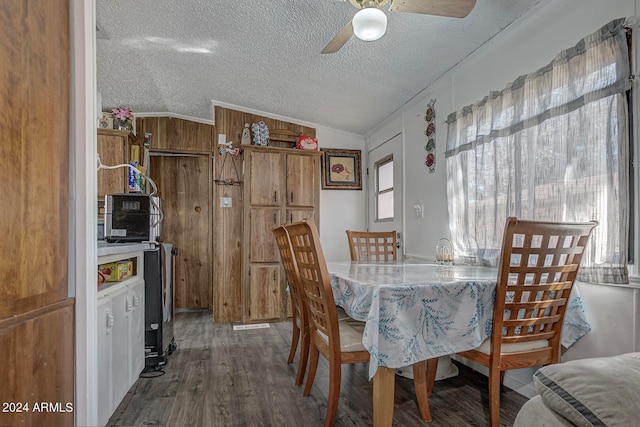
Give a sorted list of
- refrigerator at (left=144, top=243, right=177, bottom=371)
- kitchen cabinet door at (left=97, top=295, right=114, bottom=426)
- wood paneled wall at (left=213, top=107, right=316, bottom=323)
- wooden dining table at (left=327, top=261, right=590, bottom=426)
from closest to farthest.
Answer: wooden dining table at (left=327, top=261, right=590, bottom=426), kitchen cabinet door at (left=97, top=295, right=114, bottom=426), refrigerator at (left=144, top=243, right=177, bottom=371), wood paneled wall at (left=213, top=107, right=316, bottom=323)

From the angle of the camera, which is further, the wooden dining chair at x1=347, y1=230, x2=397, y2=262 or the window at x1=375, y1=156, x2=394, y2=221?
the window at x1=375, y1=156, x2=394, y2=221

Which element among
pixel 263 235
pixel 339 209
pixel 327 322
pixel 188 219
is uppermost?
pixel 339 209

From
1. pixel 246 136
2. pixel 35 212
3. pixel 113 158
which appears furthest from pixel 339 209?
pixel 35 212

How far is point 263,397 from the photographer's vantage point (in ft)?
6.82

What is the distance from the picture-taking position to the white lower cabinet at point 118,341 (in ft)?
5.16

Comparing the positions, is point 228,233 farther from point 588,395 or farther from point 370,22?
point 588,395

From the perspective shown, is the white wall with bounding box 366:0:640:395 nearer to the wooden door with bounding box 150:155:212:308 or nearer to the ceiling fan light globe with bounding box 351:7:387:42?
the ceiling fan light globe with bounding box 351:7:387:42

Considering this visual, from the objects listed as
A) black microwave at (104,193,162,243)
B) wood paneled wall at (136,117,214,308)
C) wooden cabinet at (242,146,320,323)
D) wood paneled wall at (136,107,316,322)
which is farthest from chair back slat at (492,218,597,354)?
wood paneled wall at (136,117,214,308)

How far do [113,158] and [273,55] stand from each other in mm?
1740

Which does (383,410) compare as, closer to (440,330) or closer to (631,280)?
(440,330)

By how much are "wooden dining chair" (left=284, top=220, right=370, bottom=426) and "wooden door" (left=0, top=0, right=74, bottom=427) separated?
0.97 meters

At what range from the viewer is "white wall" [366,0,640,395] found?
164cm

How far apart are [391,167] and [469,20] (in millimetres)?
2027

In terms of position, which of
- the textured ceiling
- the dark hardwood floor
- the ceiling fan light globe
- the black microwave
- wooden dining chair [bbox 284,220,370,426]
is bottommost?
the dark hardwood floor
